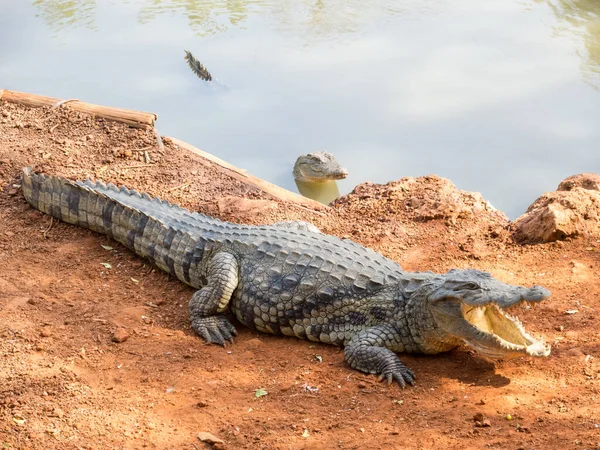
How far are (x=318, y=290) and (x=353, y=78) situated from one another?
7418 millimetres

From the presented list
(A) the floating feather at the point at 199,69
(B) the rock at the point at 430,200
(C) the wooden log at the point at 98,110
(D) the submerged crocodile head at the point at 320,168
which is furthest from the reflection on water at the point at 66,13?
(B) the rock at the point at 430,200

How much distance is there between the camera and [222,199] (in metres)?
7.61

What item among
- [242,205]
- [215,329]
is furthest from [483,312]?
[242,205]

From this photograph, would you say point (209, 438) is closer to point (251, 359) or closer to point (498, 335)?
point (251, 359)

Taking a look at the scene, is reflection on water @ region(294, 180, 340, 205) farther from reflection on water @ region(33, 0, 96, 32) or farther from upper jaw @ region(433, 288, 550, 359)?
reflection on water @ region(33, 0, 96, 32)

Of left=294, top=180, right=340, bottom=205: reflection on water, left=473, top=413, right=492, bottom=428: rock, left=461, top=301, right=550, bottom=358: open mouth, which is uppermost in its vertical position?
left=461, top=301, right=550, bottom=358: open mouth

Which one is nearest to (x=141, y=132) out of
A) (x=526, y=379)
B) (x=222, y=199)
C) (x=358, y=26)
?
(x=222, y=199)

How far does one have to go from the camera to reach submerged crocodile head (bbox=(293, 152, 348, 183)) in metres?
9.73

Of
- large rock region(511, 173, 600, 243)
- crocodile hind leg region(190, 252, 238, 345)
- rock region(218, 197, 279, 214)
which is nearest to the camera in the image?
crocodile hind leg region(190, 252, 238, 345)

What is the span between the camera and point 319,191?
10492mm

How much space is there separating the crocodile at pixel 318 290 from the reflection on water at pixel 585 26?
813cm

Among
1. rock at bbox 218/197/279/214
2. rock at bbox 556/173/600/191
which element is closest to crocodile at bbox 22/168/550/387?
rock at bbox 218/197/279/214

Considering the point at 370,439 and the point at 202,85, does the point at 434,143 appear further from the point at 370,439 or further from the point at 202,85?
the point at 370,439

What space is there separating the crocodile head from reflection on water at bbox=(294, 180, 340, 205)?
5.25 metres
